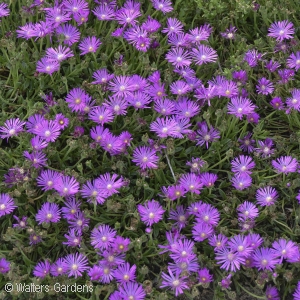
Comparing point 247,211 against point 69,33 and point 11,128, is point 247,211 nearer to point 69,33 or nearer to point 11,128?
point 11,128

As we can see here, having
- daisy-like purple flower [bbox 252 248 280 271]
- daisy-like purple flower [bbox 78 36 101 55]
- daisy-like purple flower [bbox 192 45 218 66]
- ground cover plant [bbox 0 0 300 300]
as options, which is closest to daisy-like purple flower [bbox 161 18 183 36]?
ground cover plant [bbox 0 0 300 300]

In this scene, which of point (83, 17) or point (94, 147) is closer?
point (94, 147)

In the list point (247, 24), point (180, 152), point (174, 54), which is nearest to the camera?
point (180, 152)

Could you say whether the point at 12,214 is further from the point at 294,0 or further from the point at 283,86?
the point at 294,0

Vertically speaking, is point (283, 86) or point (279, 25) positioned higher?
point (279, 25)

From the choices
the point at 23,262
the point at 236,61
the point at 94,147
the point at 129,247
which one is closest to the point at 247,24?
the point at 236,61

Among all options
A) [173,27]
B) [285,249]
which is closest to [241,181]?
[285,249]

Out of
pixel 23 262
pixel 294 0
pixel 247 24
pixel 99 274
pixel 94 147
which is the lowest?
pixel 23 262
